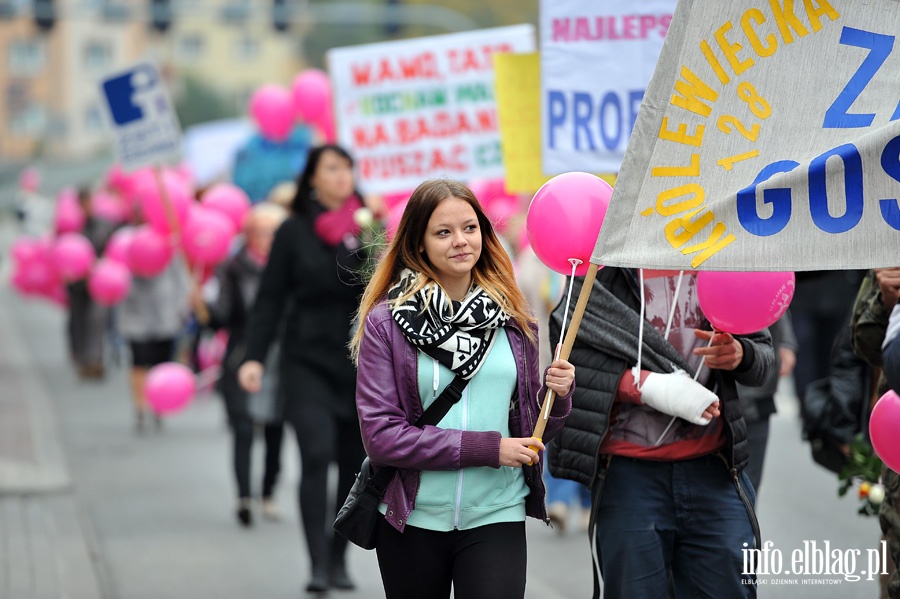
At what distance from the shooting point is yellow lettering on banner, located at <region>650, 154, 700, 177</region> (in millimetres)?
3820

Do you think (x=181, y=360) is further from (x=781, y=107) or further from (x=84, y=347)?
(x=781, y=107)

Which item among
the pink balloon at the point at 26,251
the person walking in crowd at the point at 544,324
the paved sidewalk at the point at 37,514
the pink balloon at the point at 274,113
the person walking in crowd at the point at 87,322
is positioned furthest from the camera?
the pink balloon at the point at 26,251

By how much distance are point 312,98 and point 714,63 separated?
10646 millimetres

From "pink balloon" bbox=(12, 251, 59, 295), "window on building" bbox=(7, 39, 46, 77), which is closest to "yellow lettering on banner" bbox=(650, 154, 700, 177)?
"pink balloon" bbox=(12, 251, 59, 295)

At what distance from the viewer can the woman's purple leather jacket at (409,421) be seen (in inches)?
156

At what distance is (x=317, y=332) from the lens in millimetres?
7000

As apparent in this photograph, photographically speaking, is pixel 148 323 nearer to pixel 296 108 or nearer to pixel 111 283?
pixel 111 283

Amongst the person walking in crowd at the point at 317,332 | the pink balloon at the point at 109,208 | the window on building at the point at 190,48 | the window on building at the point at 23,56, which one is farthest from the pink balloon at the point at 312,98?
the window on building at the point at 23,56

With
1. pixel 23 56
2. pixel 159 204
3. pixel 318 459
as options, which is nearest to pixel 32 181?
pixel 159 204

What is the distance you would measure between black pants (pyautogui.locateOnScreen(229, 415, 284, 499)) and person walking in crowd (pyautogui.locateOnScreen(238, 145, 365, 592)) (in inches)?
77.6

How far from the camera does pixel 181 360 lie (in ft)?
59.1

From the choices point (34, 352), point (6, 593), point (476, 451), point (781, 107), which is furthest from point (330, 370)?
point (34, 352)

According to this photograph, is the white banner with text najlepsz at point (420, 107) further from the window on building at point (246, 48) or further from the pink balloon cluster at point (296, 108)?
the window on building at point (246, 48)

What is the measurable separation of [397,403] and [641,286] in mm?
889
